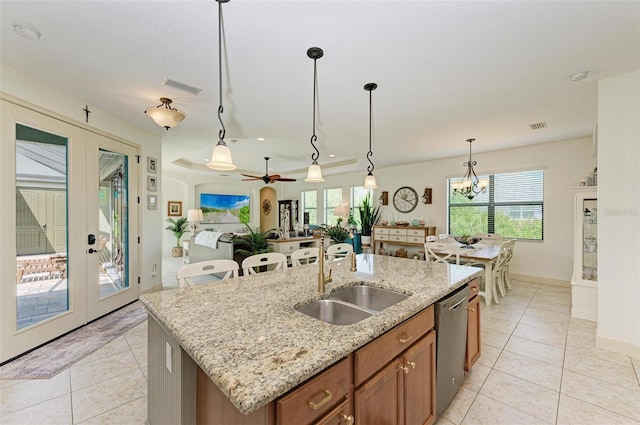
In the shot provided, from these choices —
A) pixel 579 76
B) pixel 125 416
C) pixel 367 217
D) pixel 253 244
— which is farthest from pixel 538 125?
pixel 125 416

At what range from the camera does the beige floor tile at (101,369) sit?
2.14 meters

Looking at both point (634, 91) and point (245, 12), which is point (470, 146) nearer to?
point (634, 91)

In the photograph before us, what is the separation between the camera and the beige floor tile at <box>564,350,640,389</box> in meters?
2.13

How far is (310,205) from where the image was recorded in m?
9.71

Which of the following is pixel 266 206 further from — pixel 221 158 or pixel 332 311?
pixel 332 311

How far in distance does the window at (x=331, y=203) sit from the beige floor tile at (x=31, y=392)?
7205mm

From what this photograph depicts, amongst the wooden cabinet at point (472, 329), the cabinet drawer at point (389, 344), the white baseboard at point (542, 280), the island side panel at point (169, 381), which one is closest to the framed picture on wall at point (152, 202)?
the island side panel at point (169, 381)

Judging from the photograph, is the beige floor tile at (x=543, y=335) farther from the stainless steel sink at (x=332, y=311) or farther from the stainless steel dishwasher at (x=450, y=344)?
the stainless steel sink at (x=332, y=311)

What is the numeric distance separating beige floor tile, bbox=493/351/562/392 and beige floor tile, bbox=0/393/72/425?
129 inches

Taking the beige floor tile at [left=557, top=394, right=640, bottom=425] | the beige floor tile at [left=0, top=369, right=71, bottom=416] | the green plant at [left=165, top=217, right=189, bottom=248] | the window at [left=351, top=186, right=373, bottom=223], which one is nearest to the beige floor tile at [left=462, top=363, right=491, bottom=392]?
the beige floor tile at [left=557, top=394, right=640, bottom=425]

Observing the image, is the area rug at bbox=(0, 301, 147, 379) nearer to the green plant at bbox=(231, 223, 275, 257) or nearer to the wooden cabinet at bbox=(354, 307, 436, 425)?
the green plant at bbox=(231, 223, 275, 257)

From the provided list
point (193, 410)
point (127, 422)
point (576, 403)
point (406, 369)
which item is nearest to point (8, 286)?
point (127, 422)

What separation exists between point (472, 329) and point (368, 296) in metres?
0.95

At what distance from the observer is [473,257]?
3666 millimetres
